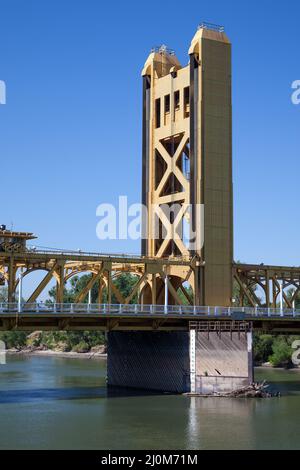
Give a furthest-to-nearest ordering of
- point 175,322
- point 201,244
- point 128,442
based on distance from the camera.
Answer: point 201,244 < point 175,322 < point 128,442

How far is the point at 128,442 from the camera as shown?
148 ft

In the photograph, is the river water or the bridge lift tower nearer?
the river water

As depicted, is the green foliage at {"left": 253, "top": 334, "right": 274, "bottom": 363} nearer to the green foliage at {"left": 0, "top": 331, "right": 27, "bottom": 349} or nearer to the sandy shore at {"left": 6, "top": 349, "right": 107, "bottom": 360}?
the sandy shore at {"left": 6, "top": 349, "right": 107, "bottom": 360}

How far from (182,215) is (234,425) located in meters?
31.8

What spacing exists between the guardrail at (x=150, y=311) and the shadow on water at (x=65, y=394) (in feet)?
22.6

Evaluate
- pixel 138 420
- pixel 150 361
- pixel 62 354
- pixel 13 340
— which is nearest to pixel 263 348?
Result: pixel 150 361

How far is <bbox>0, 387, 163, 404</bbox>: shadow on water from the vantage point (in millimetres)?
63969

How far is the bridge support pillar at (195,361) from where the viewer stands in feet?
216

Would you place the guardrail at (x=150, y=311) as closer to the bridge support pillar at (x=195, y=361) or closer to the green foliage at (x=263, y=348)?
the bridge support pillar at (x=195, y=361)

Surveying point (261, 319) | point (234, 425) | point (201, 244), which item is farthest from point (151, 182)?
point (234, 425)

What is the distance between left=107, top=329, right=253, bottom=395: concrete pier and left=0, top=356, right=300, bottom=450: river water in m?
2.56

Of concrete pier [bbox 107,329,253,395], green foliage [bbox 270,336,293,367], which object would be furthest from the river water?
green foliage [bbox 270,336,293,367]
